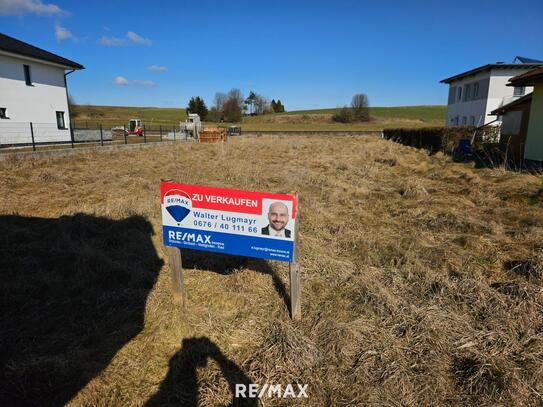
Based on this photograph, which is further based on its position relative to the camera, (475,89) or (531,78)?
(475,89)

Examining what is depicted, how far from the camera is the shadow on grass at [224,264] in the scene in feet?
14.1

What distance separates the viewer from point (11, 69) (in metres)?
20.6

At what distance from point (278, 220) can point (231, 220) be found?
0.45 m

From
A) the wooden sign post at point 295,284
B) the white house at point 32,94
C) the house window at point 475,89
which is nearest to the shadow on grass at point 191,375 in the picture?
the wooden sign post at point 295,284

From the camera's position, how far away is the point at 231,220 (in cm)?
315

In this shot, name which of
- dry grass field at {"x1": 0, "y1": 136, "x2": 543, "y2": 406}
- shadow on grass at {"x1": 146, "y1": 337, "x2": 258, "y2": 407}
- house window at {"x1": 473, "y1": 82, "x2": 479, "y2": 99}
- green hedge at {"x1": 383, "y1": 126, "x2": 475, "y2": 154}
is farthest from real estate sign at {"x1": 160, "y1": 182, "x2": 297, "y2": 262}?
house window at {"x1": 473, "y1": 82, "x2": 479, "y2": 99}

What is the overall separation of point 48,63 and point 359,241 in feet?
85.4

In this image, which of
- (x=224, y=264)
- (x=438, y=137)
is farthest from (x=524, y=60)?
(x=224, y=264)

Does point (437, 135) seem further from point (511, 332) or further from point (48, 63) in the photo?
point (48, 63)

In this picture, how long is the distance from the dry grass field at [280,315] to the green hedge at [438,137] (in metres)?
14.2

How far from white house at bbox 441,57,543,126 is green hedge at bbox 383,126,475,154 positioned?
7.98 meters

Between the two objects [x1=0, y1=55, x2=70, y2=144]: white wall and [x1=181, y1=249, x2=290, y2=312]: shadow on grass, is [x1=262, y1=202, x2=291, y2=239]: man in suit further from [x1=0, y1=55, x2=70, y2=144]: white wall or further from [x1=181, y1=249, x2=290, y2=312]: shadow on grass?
[x1=0, y1=55, x2=70, y2=144]: white wall

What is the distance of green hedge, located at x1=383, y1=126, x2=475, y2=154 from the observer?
1916 cm

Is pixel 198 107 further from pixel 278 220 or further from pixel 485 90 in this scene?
pixel 278 220
